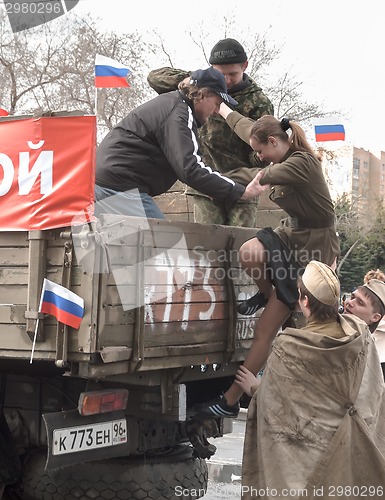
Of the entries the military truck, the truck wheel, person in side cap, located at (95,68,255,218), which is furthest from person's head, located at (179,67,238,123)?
the truck wheel

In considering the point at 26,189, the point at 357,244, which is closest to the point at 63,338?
the point at 26,189

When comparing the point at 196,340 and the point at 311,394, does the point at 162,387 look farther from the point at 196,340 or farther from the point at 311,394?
the point at 311,394

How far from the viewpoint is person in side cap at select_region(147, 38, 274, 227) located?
616 cm

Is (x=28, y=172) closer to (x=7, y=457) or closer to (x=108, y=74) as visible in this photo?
(x=7, y=457)

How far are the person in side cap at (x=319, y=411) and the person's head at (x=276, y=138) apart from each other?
44.4 inches

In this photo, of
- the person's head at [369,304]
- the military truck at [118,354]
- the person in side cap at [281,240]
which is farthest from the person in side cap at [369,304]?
the military truck at [118,354]

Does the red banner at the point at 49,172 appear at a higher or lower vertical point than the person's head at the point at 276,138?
lower

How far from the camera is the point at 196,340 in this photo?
479cm

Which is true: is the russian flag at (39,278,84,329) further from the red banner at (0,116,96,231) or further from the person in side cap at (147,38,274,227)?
the person in side cap at (147,38,274,227)

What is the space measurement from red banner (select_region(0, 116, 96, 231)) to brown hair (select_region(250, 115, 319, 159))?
48.5 inches

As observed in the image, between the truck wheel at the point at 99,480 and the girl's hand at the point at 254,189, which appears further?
the girl's hand at the point at 254,189

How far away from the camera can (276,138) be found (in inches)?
204

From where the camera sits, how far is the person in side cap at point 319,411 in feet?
13.4

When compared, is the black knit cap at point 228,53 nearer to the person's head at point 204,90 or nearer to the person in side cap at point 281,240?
the person's head at point 204,90
